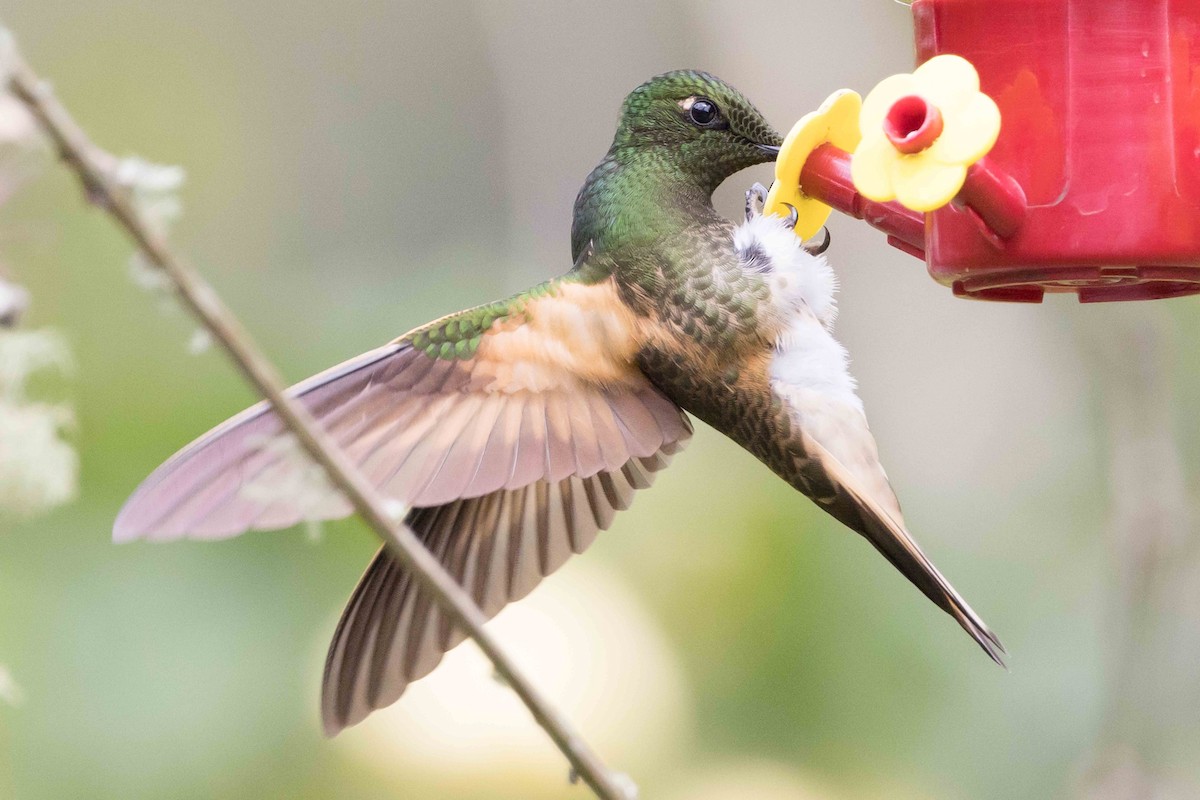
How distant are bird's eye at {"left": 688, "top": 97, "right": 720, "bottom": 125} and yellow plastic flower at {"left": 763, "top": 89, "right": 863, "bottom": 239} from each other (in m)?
0.23

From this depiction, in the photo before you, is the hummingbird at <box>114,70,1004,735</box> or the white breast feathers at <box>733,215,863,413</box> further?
the white breast feathers at <box>733,215,863,413</box>

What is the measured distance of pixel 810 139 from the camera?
1688 mm

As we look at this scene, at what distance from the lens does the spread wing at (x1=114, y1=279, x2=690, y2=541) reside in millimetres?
1624

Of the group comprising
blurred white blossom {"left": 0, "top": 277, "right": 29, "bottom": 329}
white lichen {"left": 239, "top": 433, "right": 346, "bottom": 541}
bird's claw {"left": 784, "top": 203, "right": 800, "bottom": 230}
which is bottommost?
bird's claw {"left": 784, "top": 203, "right": 800, "bottom": 230}

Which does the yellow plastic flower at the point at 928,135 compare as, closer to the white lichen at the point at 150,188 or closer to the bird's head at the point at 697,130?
the bird's head at the point at 697,130

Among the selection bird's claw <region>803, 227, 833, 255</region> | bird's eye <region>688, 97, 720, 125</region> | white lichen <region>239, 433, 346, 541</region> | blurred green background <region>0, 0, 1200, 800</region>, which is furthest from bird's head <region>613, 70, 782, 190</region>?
blurred green background <region>0, 0, 1200, 800</region>

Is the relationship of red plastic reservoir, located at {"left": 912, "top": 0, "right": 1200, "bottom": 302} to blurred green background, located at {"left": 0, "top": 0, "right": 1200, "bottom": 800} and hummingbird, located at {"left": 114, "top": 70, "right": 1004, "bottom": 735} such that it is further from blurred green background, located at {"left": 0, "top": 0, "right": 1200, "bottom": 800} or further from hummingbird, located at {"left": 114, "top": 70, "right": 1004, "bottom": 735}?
blurred green background, located at {"left": 0, "top": 0, "right": 1200, "bottom": 800}

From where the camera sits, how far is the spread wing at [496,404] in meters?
1.62

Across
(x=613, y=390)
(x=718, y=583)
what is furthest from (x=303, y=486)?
(x=718, y=583)

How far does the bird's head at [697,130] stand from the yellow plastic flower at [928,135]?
573 millimetres

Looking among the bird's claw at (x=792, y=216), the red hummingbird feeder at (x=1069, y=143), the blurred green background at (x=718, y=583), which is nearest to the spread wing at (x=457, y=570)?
the bird's claw at (x=792, y=216)

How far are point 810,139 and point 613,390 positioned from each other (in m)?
0.44

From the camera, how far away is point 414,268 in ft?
14.6

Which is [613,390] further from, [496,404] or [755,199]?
[755,199]
